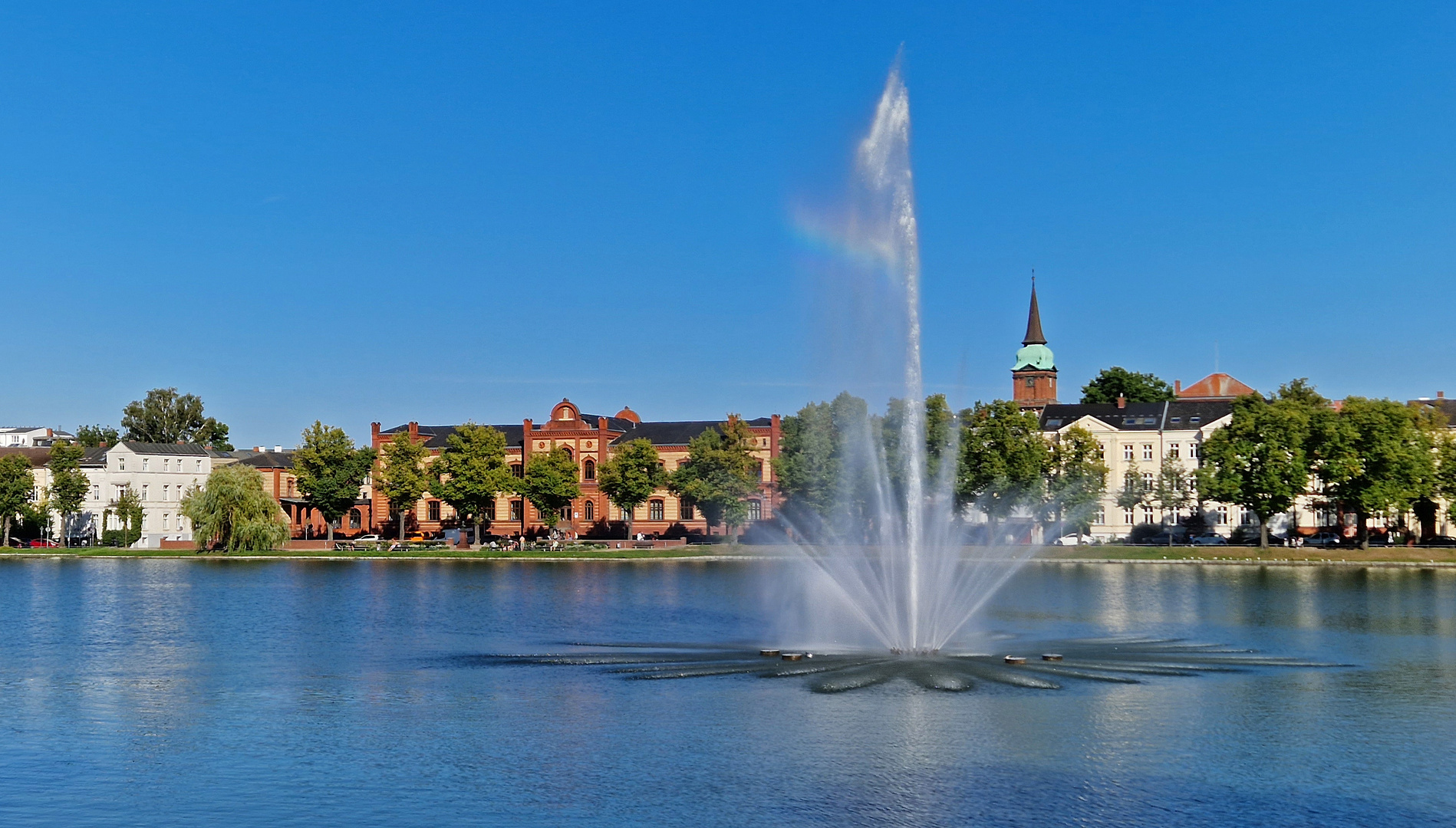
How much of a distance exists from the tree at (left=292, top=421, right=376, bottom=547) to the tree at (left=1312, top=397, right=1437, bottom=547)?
83.8 meters

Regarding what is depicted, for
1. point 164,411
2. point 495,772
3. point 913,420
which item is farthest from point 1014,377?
point 495,772

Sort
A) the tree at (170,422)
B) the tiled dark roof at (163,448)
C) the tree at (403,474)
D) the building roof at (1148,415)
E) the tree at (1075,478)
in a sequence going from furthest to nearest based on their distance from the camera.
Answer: the tree at (170,422) → the tiled dark roof at (163,448) → the building roof at (1148,415) → the tree at (403,474) → the tree at (1075,478)

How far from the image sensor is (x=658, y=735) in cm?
2983

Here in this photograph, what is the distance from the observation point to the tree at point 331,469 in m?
127

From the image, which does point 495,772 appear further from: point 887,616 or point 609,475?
point 609,475

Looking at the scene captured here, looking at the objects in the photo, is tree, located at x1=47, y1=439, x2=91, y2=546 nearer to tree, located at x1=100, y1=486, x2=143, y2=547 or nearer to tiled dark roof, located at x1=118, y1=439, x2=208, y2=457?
tree, located at x1=100, y1=486, x2=143, y2=547

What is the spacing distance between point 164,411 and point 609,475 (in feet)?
286

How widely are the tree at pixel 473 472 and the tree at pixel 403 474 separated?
1.89 meters

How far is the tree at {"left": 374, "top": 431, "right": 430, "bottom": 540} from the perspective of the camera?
12556 cm

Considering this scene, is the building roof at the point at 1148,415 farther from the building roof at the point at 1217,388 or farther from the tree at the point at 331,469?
the tree at the point at 331,469

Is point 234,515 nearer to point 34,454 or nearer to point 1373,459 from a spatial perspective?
point 34,454

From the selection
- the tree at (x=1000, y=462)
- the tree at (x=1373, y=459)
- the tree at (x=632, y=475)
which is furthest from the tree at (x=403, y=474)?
the tree at (x=1373, y=459)

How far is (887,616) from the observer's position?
43312 millimetres

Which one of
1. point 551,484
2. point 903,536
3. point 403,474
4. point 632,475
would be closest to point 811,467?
point 632,475
